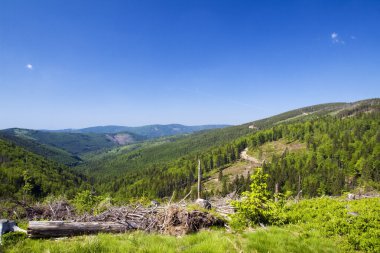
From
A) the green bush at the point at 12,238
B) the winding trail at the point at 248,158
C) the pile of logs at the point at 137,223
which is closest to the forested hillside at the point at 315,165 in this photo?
the winding trail at the point at 248,158

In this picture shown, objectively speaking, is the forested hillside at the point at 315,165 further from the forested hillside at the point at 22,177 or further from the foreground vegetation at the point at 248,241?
the foreground vegetation at the point at 248,241

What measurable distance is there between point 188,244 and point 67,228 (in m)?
4.92

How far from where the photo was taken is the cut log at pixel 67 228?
7980mm

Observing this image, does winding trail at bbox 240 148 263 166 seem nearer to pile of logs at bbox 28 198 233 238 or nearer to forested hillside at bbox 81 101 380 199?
forested hillside at bbox 81 101 380 199

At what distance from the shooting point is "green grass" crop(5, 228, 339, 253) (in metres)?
6.81

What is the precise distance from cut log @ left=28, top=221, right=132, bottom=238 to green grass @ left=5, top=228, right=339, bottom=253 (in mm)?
335

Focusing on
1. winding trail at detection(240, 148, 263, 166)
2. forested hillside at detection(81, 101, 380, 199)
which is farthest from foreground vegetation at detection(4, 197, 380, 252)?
winding trail at detection(240, 148, 263, 166)

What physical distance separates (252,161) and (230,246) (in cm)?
16601

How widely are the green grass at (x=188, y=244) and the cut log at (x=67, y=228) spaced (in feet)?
1.10

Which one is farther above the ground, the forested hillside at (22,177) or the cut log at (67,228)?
the cut log at (67,228)

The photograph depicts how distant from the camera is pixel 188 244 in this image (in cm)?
760

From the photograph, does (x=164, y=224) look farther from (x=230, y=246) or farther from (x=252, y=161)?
(x=252, y=161)

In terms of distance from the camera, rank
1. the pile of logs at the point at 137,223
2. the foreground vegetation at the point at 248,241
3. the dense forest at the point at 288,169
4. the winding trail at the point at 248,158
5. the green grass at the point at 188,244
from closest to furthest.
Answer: the green grass at the point at 188,244 → the foreground vegetation at the point at 248,241 → the pile of logs at the point at 137,223 → the dense forest at the point at 288,169 → the winding trail at the point at 248,158

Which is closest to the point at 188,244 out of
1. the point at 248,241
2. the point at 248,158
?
the point at 248,241
